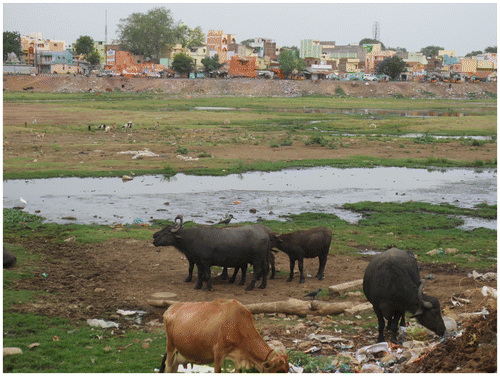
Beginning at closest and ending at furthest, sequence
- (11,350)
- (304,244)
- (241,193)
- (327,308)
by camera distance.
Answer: (11,350) < (327,308) < (304,244) < (241,193)

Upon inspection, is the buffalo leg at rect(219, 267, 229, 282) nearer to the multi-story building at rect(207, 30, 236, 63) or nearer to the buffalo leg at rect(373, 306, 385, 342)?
the buffalo leg at rect(373, 306, 385, 342)

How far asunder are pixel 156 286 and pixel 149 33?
122608 mm

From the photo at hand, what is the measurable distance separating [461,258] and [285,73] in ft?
333

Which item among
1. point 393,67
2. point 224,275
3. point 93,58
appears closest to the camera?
point 224,275

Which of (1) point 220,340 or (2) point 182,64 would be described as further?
(2) point 182,64

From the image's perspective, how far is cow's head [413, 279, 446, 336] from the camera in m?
8.23

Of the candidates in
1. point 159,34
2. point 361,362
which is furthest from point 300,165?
point 159,34

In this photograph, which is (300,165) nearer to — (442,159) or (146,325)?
(442,159)

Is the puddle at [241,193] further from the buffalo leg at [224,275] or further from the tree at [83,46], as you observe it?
the tree at [83,46]

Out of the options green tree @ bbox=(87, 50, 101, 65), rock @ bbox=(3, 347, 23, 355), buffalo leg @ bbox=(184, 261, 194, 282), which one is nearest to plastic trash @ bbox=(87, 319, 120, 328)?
rock @ bbox=(3, 347, 23, 355)

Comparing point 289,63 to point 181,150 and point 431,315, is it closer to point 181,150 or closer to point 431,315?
point 181,150

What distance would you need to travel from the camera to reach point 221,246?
1167cm

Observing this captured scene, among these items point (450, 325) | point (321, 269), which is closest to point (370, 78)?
point (321, 269)

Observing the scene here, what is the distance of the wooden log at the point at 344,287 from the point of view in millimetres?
11094
